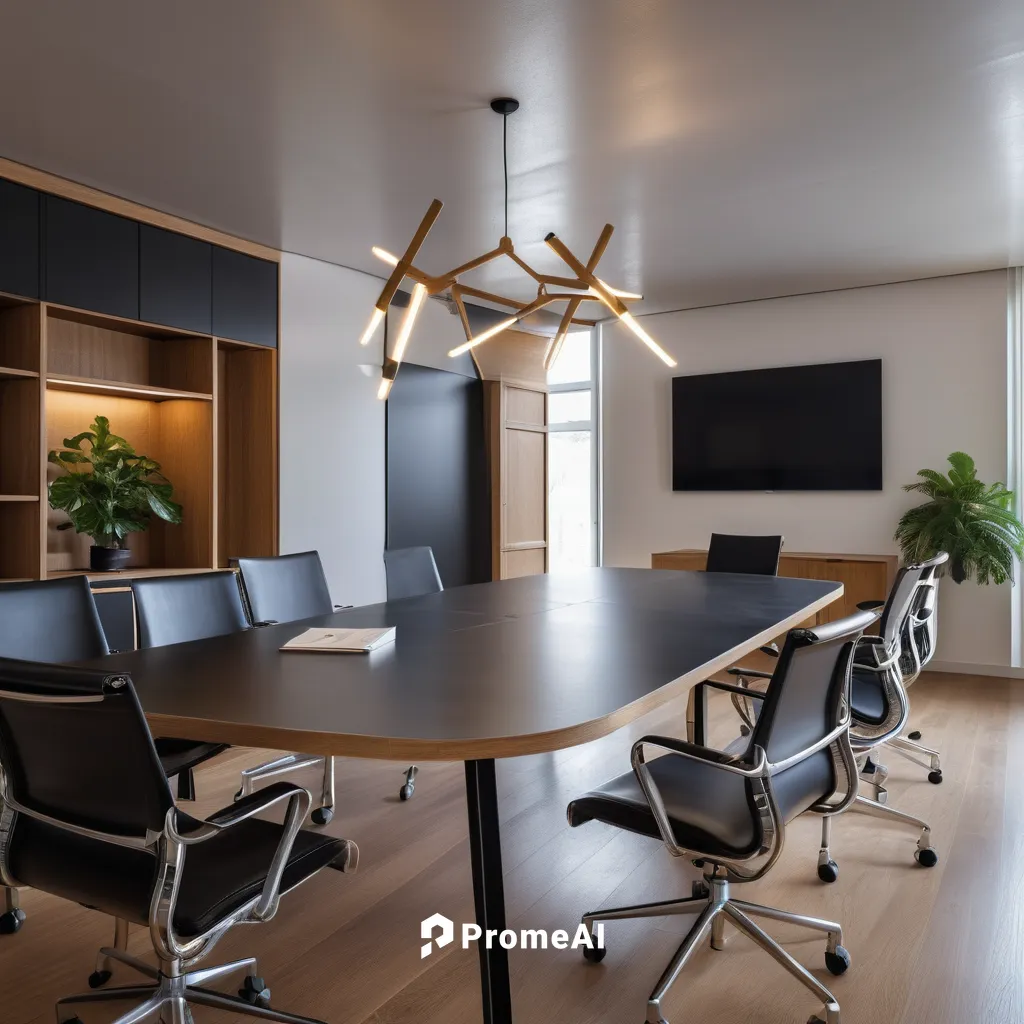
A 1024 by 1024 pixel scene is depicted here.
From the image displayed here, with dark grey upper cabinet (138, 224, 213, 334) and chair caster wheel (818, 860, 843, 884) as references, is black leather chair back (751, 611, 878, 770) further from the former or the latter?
dark grey upper cabinet (138, 224, 213, 334)

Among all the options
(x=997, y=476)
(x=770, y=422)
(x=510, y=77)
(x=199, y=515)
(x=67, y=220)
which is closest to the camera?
(x=510, y=77)

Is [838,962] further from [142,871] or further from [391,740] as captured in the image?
[142,871]

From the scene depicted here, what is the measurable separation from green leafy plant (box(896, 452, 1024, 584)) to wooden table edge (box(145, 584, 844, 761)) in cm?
448

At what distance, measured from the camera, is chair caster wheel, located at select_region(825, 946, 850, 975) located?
7.14ft

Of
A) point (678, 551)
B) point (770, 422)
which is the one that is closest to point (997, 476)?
point (770, 422)

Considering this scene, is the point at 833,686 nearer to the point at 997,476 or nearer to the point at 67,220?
the point at 67,220

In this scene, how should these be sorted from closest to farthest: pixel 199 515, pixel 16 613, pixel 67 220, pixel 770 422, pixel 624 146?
pixel 16 613 → pixel 624 146 → pixel 67 220 → pixel 199 515 → pixel 770 422

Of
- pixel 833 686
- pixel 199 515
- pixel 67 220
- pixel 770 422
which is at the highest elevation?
pixel 67 220

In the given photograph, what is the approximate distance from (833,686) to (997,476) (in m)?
4.77

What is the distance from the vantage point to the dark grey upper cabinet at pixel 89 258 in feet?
13.4

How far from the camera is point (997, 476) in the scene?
591 cm

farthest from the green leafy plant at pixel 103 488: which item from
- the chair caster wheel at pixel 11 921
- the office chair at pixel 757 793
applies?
the office chair at pixel 757 793

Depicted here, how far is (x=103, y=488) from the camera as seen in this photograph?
4438mm

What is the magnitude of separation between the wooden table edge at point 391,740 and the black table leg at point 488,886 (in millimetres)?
231
